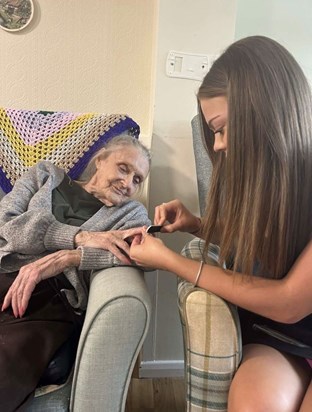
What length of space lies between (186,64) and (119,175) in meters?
0.48

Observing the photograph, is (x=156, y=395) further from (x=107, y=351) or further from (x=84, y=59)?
(x=84, y=59)

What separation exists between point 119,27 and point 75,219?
0.85 metres

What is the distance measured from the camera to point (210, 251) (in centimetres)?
105

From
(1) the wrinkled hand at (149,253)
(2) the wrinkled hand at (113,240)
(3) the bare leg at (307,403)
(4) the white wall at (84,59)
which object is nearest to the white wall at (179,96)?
(4) the white wall at (84,59)

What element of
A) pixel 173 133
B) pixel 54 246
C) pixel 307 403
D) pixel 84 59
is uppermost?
pixel 84 59

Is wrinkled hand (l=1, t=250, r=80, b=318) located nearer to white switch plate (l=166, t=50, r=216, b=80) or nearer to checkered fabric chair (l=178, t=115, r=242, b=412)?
checkered fabric chair (l=178, t=115, r=242, b=412)

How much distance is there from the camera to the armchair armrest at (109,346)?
77 centimetres

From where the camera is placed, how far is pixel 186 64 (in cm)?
139

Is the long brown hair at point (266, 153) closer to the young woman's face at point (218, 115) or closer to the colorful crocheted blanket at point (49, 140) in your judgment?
the young woman's face at point (218, 115)

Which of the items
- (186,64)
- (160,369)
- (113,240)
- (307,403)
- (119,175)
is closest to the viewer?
(307,403)

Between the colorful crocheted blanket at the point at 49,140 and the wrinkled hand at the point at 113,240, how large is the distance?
1.20ft

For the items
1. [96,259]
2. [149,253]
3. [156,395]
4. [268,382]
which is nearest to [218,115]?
[149,253]

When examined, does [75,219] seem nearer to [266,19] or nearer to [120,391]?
[120,391]

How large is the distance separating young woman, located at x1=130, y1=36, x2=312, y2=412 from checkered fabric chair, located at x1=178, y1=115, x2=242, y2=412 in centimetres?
2
